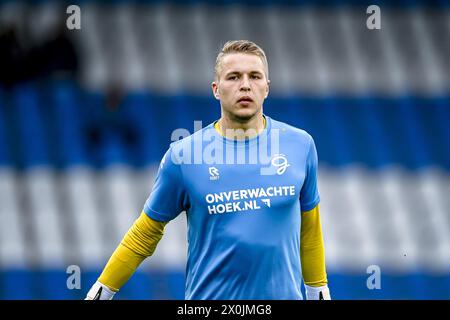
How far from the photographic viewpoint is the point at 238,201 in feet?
15.4

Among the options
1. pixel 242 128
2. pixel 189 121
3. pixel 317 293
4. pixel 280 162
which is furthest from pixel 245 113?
pixel 189 121

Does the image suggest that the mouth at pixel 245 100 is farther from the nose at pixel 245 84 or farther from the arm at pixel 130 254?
the arm at pixel 130 254

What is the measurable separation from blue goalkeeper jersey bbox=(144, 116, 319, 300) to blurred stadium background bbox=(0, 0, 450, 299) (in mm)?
6365

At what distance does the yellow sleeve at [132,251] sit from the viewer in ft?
16.2

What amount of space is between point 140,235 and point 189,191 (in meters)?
0.36

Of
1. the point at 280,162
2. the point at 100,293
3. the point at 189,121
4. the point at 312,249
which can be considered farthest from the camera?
the point at 189,121

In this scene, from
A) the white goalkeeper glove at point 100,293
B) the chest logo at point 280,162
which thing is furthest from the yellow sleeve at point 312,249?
the white goalkeeper glove at point 100,293

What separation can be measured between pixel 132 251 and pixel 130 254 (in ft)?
0.06

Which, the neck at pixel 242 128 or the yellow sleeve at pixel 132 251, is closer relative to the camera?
the neck at pixel 242 128

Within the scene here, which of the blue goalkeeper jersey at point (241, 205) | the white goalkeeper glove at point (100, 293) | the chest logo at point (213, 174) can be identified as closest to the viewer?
the blue goalkeeper jersey at point (241, 205)

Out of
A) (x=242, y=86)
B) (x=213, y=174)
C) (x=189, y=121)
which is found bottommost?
(x=213, y=174)

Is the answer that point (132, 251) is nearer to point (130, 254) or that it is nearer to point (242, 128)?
point (130, 254)

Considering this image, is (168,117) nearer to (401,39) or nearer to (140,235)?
(401,39)
